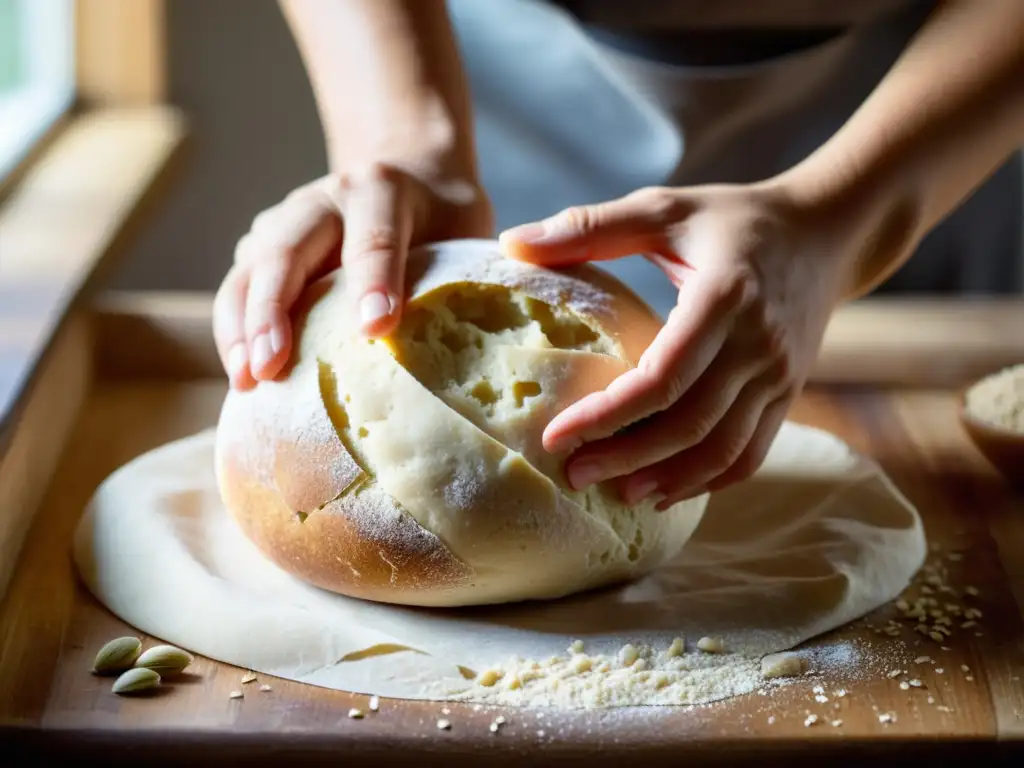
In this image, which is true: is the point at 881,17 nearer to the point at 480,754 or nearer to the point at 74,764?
the point at 480,754

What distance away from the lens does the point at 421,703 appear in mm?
958

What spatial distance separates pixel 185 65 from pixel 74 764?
1993 mm

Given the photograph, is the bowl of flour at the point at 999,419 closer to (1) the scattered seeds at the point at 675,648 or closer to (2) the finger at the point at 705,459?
(2) the finger at the point at 705,459

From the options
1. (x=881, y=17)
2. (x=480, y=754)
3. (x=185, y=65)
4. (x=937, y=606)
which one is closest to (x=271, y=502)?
(x=480, y=754)

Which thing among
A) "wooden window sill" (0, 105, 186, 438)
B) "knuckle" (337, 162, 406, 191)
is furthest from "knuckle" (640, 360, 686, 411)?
"wooden window sill" (0, 105, 186, 438)

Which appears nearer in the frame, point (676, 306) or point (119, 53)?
point (676, 306)

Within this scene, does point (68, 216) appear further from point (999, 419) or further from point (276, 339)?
point (999, 419)

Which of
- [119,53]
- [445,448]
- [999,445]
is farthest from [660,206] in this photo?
[119,53]

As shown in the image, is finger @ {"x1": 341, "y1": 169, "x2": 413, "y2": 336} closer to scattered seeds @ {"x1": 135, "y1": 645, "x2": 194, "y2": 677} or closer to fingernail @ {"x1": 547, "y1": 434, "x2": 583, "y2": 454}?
fingernail @ {"x1": 547, "y1": 434, "x2": 583, "y2": 454}

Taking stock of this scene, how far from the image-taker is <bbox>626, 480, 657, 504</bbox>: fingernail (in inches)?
41.5

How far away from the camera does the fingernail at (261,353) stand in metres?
1.07

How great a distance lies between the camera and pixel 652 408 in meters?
1.00

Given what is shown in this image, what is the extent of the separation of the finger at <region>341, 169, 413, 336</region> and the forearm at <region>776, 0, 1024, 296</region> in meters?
0.36

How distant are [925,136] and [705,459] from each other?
1.36 ft
